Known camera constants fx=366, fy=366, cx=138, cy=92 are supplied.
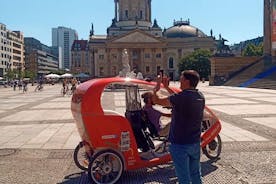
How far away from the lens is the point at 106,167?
587 cm

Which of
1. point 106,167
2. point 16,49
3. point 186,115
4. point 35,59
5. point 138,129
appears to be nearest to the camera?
point 186,115

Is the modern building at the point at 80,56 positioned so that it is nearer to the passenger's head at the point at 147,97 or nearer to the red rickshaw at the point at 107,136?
the passenger's head at the point at 147,97

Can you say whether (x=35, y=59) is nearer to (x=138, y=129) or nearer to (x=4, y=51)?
(x=4, y=51)

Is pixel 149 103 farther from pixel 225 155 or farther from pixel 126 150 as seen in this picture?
pixel 225 155

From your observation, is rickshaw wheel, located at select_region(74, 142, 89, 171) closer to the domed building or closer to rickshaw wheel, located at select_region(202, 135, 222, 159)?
rickshaw wheel, located at select_region(202, 135, 222, 159)

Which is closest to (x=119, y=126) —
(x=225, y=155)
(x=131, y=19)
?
(x=225, y=155)

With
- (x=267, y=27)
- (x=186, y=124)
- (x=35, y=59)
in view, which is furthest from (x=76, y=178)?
(x=35, y=59)

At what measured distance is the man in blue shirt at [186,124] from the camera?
14.2 ft

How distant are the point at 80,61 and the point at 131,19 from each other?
169 ft

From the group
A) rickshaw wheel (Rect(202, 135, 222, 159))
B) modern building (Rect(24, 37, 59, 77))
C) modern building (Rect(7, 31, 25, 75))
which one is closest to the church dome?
modern building (Rect(7, 31, 25, 75))

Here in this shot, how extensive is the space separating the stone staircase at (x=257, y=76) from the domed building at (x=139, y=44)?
5168cm

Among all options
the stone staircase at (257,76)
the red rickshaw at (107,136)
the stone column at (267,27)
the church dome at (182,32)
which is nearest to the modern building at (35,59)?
the church dome at (182,32)

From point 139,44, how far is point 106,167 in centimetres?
10049

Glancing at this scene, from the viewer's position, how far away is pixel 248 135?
973 centimetres
